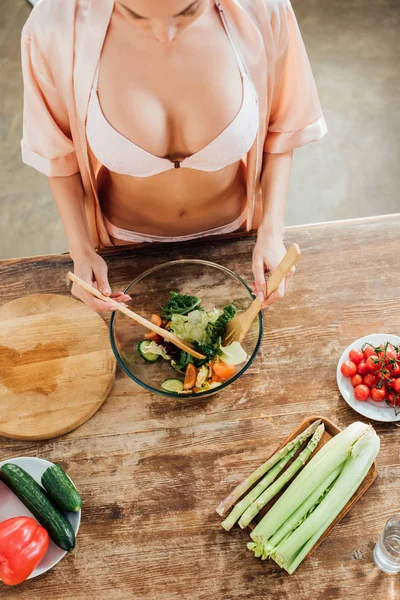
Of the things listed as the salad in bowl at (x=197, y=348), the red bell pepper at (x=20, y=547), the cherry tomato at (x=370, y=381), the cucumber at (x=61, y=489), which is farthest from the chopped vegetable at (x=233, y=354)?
the red bell pepper at (x=20, y=547)

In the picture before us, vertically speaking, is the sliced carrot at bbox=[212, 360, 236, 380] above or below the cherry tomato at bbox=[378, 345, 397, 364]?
above

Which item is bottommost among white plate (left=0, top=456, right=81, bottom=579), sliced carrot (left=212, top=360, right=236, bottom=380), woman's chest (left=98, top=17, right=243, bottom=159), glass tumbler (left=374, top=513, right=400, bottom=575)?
glass tumbler (left=374, top=513, right=400, bottom=575)

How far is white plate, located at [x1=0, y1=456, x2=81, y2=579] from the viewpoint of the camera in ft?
4.50

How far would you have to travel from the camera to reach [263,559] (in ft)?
4.50

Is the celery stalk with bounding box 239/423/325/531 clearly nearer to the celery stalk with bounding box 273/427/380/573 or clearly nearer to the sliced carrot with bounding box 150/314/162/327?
the celery stalk with bounding box 273/427/380/573

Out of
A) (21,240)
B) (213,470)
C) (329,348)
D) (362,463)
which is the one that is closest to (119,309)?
(213,470)

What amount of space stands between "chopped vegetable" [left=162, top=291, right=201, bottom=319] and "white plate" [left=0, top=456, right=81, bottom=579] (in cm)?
50

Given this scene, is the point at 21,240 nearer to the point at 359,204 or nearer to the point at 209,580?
the point at 359,204

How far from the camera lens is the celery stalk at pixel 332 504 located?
4.42 ft

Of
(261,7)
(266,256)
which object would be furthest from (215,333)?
(261,7)

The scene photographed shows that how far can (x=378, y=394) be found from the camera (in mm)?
1534

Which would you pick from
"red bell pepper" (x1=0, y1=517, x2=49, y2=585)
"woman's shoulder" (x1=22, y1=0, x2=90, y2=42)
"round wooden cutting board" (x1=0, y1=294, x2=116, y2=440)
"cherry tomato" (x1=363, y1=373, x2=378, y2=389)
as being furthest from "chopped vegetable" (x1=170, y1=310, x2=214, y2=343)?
"woman's shoulder" (x1=22, y1=0, x2=90, y2=42)

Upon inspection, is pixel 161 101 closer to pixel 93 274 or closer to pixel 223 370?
pixel 93 274

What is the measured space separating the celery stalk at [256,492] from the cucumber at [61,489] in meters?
0.36
